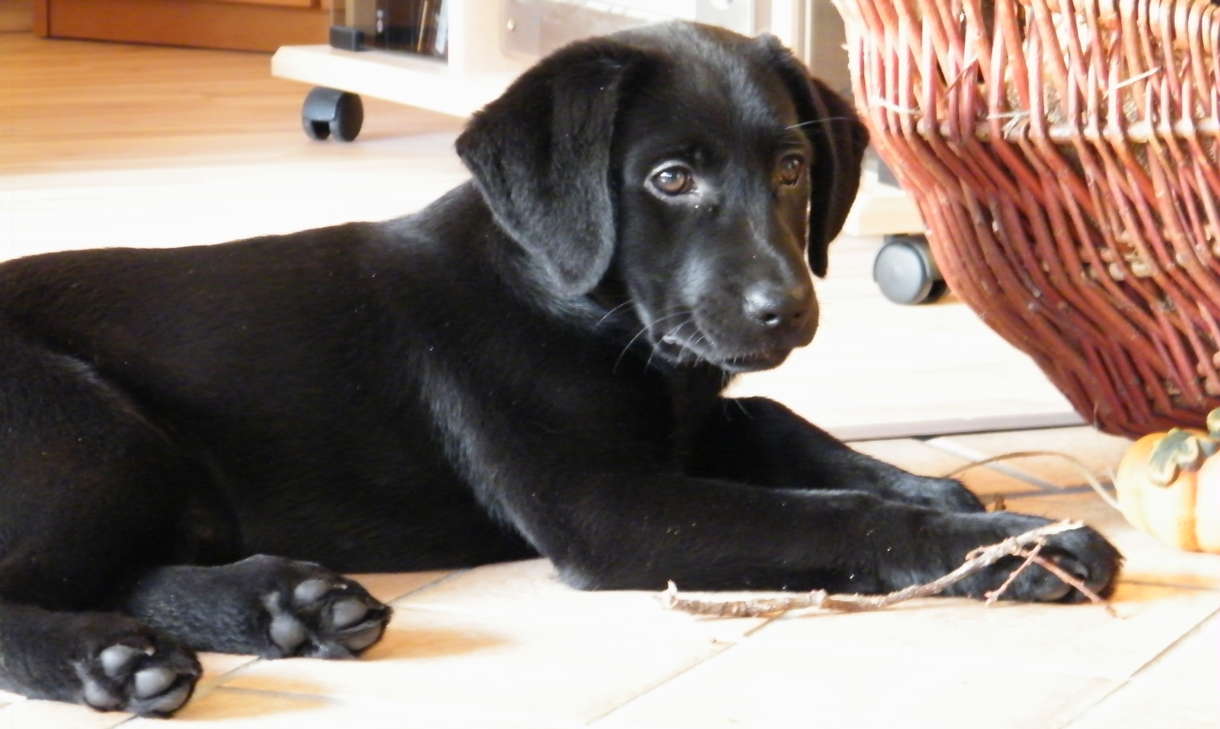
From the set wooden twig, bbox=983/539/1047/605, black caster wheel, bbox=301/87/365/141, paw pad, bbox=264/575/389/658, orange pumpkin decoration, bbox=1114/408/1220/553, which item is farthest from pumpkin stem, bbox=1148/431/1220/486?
black caster wheel, bbox=301/87/365/141

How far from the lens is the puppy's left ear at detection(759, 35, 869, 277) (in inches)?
77.7

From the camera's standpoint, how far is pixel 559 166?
1795mm

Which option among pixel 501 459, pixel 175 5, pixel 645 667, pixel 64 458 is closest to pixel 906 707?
pixel 645 667

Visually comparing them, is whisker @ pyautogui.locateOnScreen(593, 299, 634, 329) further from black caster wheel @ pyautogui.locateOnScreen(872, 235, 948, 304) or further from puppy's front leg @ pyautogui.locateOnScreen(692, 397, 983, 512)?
black caster wheel @ pyautogui.locateOnScreen(872, 235, 948, 304)

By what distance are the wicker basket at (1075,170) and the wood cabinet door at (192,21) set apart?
5374 millimetres

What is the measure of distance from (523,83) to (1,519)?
68 centimetres

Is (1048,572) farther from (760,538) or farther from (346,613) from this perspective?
(346,613)

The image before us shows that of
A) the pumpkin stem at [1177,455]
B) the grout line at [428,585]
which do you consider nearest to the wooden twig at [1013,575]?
the pumpkin stem at [1177,455]

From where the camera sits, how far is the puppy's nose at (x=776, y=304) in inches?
67.6

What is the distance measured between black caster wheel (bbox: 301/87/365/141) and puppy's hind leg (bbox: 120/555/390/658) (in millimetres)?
3704

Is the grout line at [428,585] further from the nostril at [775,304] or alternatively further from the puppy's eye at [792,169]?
the puppy's eye at [792,169]

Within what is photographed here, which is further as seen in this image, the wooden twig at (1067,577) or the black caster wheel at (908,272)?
the black caster wheel at (908,272)

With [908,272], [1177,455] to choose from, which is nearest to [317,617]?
[1177,455]

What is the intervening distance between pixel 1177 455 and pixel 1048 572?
28 centimetres
